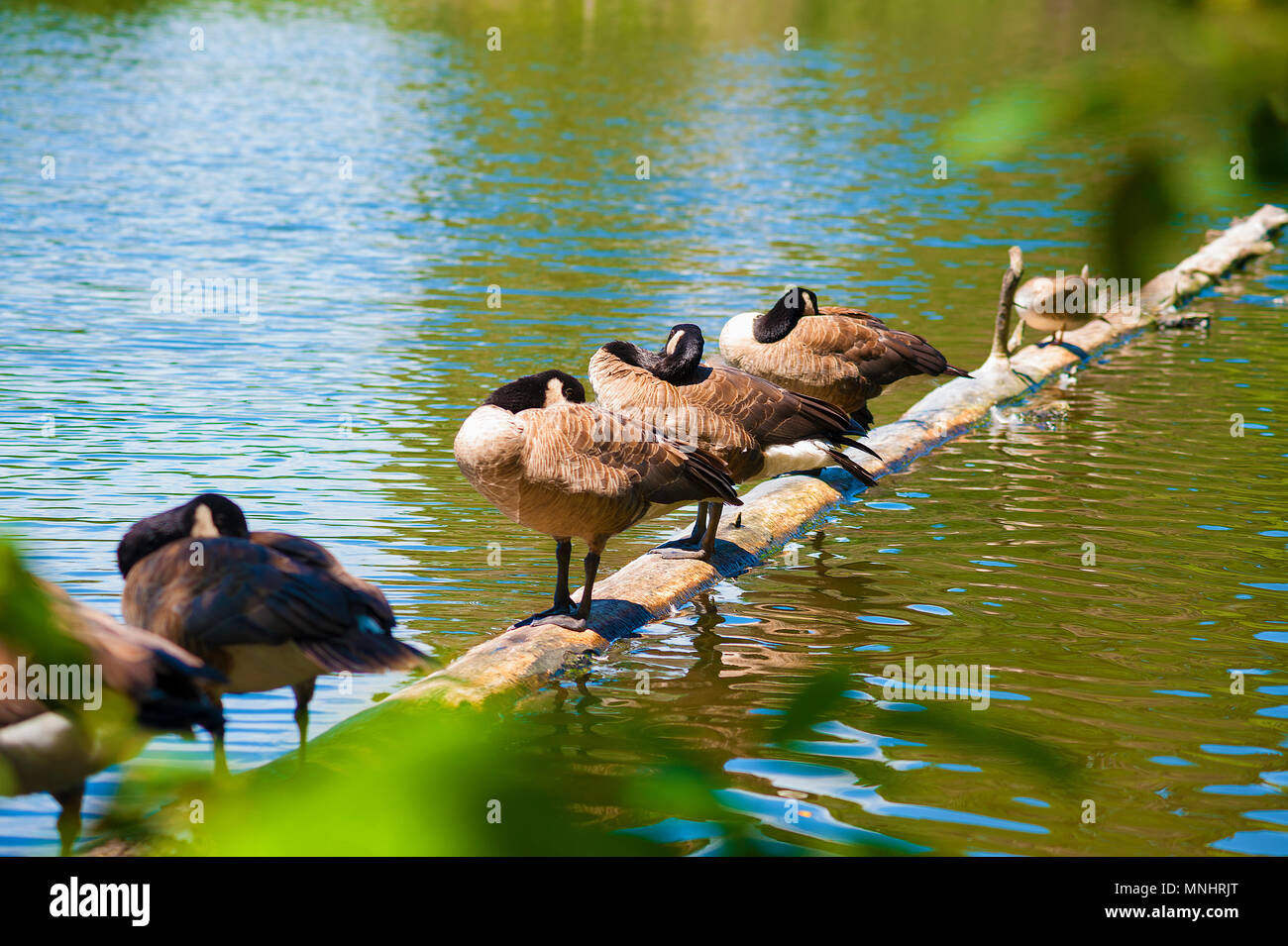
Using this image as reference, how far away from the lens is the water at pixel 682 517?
6.59 m

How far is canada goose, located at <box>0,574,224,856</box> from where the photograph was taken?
152 centimetres

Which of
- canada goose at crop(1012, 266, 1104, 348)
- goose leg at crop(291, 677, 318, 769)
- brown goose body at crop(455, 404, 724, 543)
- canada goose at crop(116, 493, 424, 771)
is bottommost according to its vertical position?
goose leg at crop(291, 677, 318, 769)

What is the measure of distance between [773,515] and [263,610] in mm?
6383

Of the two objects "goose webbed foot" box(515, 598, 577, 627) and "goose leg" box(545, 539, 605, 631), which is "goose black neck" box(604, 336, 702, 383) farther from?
"goose webbed foot" box(515, 598, 577, 627)

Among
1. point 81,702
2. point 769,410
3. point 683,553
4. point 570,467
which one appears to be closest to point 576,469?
point 570,467

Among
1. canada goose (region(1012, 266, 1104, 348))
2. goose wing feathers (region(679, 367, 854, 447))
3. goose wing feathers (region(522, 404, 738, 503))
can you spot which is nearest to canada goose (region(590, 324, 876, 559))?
goose wing feathers (region(679, 367, 854, 447))

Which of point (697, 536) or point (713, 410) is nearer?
point (713, 410)

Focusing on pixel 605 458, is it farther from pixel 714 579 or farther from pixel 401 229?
pixel 401 229

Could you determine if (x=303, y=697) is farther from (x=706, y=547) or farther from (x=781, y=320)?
(x=781, y=320)

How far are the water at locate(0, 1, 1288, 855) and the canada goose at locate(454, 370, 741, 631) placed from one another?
948 mm

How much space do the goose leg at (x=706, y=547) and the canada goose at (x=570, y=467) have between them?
1263mm

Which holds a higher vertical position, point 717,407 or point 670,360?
point 670,360

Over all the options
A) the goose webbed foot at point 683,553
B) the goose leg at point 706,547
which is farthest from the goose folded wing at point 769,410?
the goose webbed foot at point 683,553

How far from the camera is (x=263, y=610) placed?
571 cm
